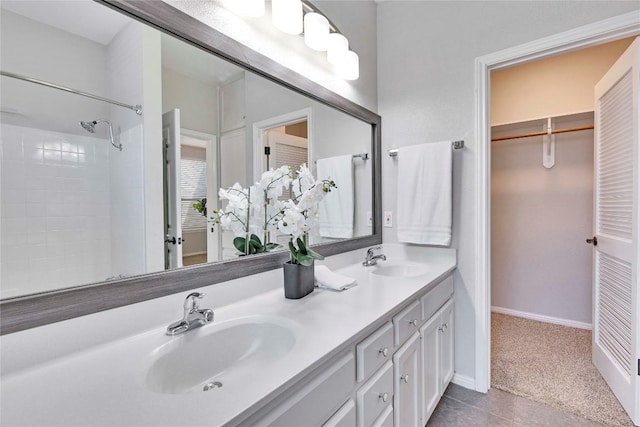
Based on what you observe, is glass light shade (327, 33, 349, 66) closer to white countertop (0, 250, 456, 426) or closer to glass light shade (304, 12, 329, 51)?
glass light shade (304, 12, 329, 51)

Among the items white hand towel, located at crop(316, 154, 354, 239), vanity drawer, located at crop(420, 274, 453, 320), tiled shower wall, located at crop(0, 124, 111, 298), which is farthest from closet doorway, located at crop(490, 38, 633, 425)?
tiled shower wall, located at crop(0, 124, 111, 298)

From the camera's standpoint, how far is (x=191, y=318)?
875 millimetres

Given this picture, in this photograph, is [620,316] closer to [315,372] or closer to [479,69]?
[479,69]

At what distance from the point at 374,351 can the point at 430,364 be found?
26.4 inches

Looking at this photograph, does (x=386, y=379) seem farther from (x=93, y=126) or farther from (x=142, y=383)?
(x=93, y=126)

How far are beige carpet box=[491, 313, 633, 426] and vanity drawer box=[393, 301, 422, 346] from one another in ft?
3.52

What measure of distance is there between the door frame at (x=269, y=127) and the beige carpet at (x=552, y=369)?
193cm

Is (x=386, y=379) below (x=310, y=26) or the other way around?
below

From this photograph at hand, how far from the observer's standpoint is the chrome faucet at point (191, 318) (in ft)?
2.77

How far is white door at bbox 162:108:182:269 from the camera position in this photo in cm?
100

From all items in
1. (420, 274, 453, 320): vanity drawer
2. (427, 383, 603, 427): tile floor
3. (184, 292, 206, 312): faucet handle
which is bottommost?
(427, 383, 603, 427): tile floor

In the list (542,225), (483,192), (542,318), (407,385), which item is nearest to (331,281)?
(407,385)

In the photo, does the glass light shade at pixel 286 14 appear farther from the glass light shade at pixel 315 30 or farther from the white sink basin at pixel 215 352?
the white sink basin at pixel 215 352

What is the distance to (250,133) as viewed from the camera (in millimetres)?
1327
